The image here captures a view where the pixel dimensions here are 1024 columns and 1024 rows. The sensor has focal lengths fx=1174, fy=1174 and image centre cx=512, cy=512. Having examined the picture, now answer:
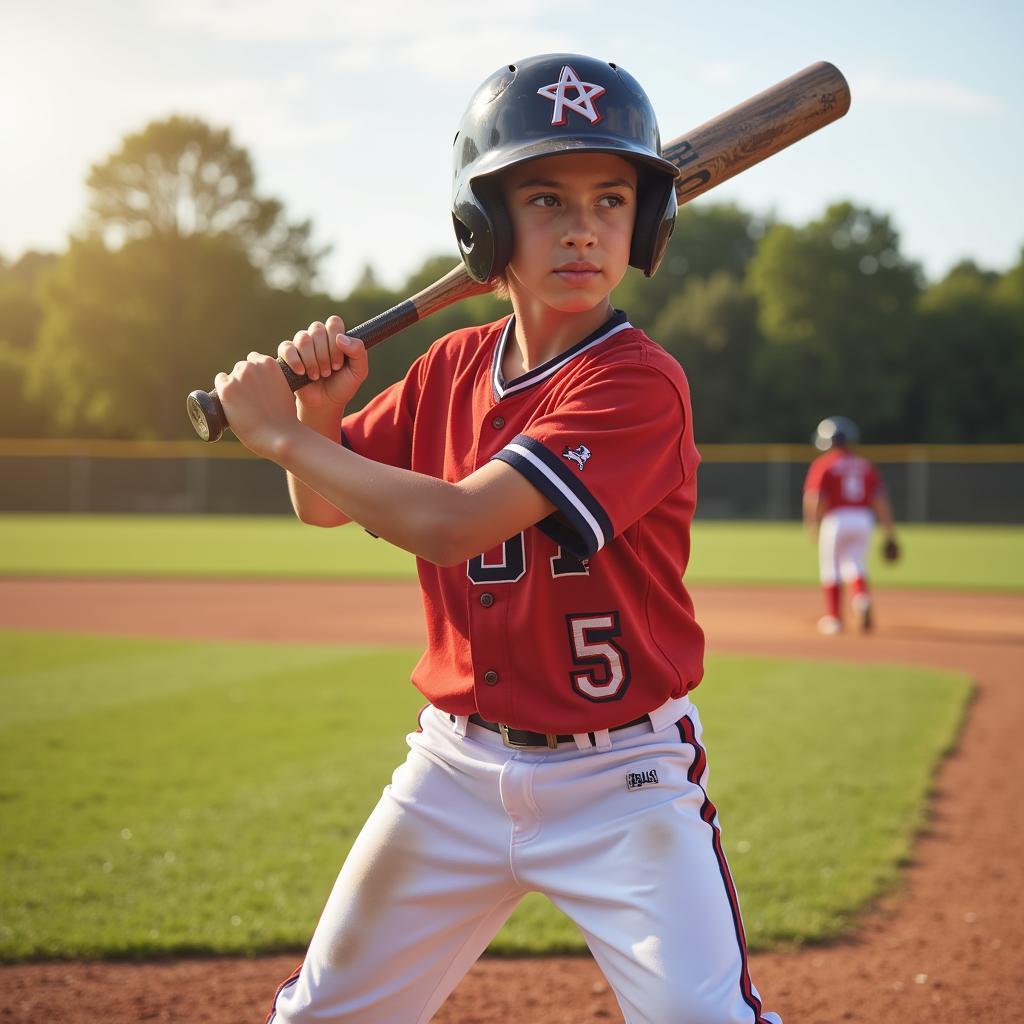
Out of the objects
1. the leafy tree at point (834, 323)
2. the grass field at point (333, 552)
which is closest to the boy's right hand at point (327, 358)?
the grass field at point (333, 552)

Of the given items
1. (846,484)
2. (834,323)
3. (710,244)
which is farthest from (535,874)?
(710,244)

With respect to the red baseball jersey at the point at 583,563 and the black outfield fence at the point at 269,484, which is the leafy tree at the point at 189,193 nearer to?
the black outfield fence at the point at 269,484

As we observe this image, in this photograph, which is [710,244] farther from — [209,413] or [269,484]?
[209,413]

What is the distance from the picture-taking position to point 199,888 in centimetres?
416

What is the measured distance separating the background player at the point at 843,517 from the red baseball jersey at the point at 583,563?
8880 millimetres

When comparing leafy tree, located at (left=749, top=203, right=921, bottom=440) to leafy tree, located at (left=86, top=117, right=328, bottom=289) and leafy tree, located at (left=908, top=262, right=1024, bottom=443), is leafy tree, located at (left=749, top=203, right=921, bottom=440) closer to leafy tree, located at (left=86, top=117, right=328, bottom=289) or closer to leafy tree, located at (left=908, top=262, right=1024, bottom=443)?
leafy tree, located at (left=908, top=262, right=1024, bottom=443)

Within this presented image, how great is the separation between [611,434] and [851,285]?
157ft

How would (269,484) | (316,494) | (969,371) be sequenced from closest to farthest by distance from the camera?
(316,494) < (269,484) < (969,371)

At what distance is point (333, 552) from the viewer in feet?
68.9

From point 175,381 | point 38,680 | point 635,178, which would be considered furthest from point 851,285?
point 635,178

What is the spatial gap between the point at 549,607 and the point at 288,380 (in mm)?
674

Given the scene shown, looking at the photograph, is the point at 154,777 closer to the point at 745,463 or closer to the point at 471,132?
the point at 471,132

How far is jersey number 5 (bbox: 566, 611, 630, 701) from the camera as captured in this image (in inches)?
81.7

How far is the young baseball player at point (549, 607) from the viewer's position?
1941 millimetres
